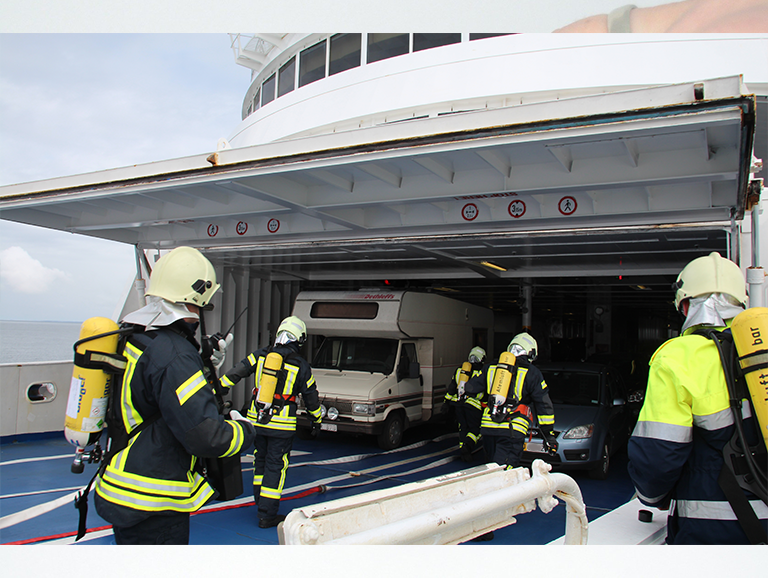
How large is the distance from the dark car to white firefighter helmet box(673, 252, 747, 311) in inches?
209

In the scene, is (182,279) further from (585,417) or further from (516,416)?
(585,417)

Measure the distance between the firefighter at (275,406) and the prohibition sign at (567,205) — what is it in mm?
3601

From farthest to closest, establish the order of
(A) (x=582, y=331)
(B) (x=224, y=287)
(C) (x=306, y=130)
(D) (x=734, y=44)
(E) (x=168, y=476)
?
1. (A) (x=582, y=331)
2. (C) (x=306, y=130)
3. (B) (x=224, y=287)
4. (D) (x=734, y=44)
5. (E) (x=168, y=476)

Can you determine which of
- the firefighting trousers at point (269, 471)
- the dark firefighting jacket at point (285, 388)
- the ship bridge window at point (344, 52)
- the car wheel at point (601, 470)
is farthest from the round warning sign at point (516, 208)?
the ship bridge window at point (344, 52)

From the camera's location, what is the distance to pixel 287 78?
45.5 ft

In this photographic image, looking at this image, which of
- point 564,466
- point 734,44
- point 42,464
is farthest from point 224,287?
point 734,44

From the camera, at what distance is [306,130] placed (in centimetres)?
1241

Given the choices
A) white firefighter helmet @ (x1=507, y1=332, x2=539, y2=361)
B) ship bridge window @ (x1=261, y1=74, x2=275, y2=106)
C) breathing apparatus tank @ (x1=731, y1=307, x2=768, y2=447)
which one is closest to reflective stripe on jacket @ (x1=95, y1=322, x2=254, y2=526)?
breathing apparatus tank @ (x1=731, y1=307, x2=768, y2=447)

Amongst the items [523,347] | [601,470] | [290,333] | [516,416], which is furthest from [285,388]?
[601,470]

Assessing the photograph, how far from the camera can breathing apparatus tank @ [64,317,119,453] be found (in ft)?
9.18

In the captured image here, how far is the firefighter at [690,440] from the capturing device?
2465 mm

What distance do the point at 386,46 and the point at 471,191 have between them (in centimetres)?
714
